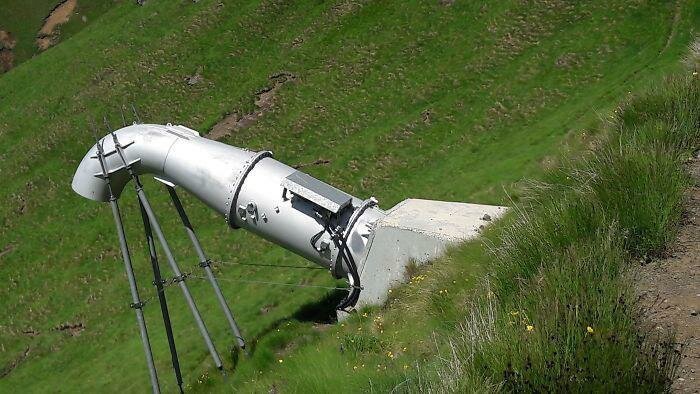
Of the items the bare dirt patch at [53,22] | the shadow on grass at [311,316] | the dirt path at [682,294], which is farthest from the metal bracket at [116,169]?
the bare dirt patch at [53,22]

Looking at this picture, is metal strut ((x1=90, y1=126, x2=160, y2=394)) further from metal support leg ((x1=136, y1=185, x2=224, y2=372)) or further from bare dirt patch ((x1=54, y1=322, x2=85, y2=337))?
bare dirt patch ((x1=54, y1=322, x2=85, y2=337))

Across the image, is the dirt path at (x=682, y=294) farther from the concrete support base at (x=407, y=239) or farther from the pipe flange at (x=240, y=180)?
the pipe flange at (x=240, y=180)

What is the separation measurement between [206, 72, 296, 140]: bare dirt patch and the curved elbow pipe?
692 inches

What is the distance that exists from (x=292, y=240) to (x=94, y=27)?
4225 cm

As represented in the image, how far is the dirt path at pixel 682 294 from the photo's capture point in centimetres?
540

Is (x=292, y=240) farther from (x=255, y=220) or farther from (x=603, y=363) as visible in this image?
(x=603, y=363)

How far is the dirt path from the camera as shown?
5400mm

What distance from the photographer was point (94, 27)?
163ft

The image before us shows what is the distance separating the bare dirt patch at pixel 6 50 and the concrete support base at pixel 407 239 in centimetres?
6608

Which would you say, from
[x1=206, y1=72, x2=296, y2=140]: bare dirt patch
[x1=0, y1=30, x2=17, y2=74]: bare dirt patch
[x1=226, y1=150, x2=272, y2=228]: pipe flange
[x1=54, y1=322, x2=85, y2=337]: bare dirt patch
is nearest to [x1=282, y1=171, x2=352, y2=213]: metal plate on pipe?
[x1=226, y1=150, x2=272, y2=228]: pipe flange

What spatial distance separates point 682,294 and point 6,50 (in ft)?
248

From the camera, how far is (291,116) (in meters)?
33.1

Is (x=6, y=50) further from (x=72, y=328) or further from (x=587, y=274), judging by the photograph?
(x=587, y=274)

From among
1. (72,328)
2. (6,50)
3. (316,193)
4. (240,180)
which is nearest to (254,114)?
(72,328)
